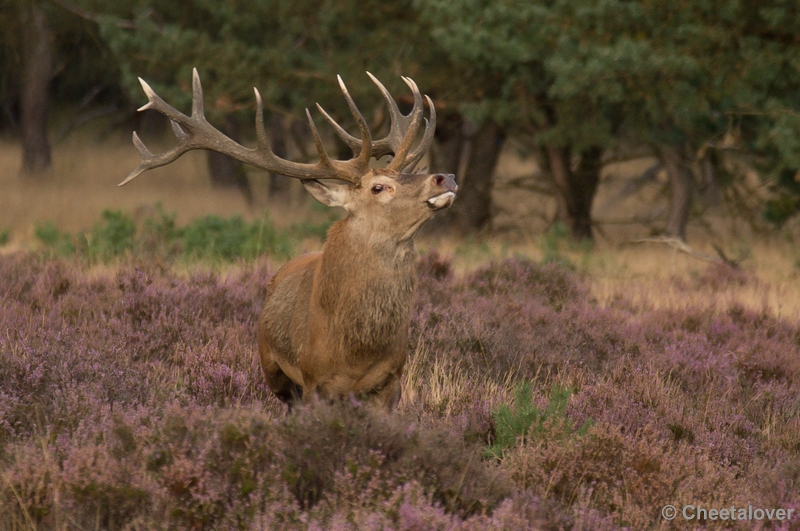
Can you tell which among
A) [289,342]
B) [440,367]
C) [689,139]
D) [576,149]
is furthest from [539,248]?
[289,342]

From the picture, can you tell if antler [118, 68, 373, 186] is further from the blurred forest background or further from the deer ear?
the blurred forest background

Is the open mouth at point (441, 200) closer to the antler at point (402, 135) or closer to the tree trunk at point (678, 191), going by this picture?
the antler at point (402, 135)

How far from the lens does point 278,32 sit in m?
19.1

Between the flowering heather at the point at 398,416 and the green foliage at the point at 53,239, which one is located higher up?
the flowering heather at the point at 398,416

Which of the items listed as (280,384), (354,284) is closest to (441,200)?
(354,284)

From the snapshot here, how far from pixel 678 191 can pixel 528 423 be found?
1122 centimetres

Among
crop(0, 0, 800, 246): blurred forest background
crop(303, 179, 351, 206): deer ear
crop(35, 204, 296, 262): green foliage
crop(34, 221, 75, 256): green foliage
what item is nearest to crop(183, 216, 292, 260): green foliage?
crop(35, 204, 296, 262): green foliage

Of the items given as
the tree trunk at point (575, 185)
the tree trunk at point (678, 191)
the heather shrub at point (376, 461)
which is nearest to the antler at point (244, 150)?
the heather shrub at point (376, 461)

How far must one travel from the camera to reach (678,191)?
49.7 ft

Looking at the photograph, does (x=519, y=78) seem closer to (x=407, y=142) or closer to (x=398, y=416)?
(x=407, y=142)

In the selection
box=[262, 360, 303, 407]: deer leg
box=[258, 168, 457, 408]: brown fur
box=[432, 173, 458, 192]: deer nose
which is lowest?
box=[262, 360, 303, 407]: deer leg

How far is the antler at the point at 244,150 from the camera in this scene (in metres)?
5.20

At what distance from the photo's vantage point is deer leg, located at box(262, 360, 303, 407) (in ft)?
17.6

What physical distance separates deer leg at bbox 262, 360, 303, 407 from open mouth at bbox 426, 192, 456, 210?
1328mm
